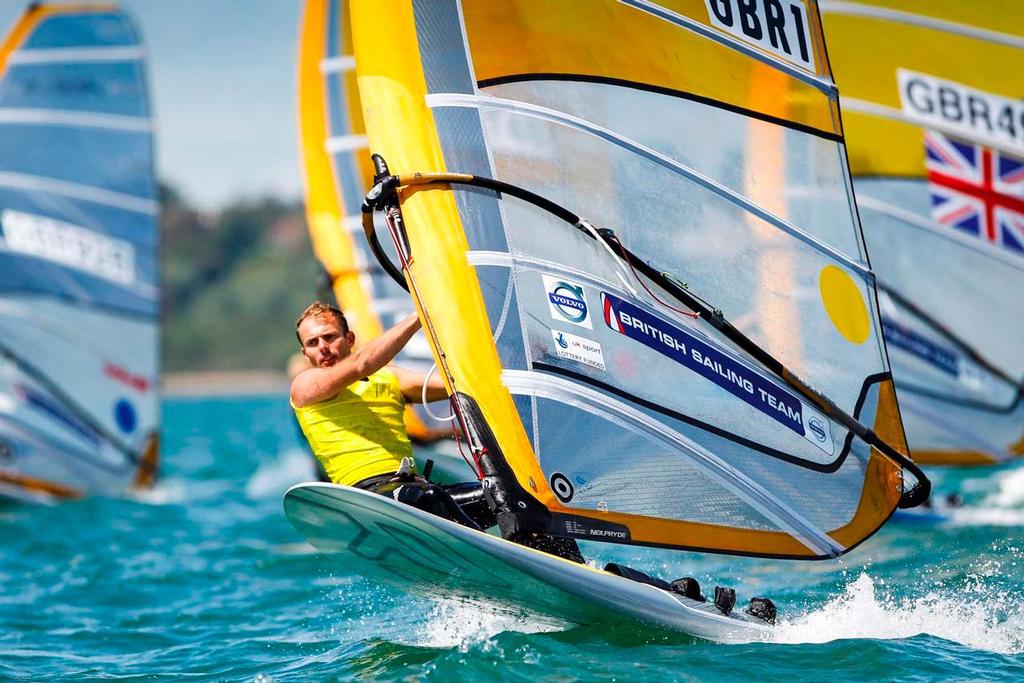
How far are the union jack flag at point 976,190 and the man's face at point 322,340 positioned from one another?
4.90m

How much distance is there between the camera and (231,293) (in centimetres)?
6494

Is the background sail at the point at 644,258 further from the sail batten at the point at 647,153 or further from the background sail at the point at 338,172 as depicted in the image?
the background sail at the point at 338,172

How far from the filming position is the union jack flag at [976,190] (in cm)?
794

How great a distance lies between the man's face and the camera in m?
4.41

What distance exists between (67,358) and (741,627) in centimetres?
785

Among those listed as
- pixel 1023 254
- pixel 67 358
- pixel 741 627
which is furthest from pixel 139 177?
pixel 741 627

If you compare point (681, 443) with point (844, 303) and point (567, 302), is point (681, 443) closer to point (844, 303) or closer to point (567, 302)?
point (567, 302)

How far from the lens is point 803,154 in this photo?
16.0 ft

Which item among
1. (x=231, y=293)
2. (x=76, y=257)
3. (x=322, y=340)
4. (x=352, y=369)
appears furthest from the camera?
(x=231, y=293)

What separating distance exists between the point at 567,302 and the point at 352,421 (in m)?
0.86

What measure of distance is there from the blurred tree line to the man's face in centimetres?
5296

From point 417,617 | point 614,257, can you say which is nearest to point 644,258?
point 614,257

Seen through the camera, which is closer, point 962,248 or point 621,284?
point 621,284

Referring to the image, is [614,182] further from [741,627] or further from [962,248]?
[962,248]
